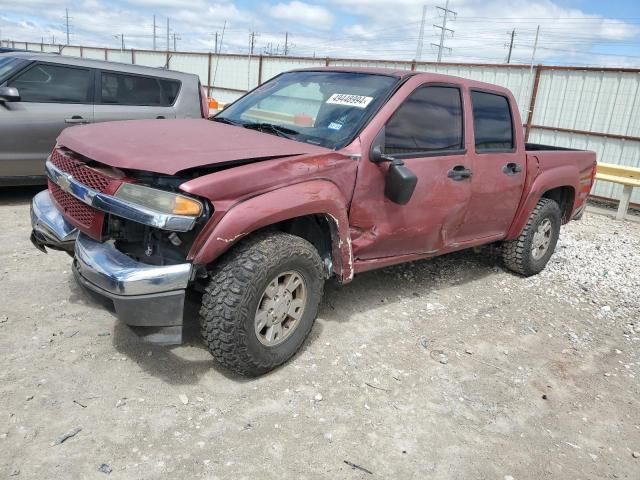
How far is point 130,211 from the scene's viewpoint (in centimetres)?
260

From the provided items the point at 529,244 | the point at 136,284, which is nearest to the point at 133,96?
the point at 136,284

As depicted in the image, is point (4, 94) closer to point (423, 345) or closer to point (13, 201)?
point (13, 201)

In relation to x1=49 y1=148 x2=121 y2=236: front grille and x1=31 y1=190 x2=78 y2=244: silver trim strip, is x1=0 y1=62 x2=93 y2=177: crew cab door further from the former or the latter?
x1=49 y1=148 x2=121 y2=236: front grille

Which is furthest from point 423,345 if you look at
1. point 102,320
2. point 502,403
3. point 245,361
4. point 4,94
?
point 4,94

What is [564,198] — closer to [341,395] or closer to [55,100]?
[341,395]

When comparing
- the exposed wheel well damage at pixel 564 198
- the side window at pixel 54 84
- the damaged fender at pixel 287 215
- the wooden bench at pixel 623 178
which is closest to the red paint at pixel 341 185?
the damaged fender at pixel 287 215

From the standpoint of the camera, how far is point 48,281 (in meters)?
4.05

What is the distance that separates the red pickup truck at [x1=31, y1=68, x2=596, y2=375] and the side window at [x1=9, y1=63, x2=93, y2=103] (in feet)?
10.0

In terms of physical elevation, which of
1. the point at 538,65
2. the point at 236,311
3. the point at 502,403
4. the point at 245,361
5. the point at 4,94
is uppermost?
the point at 538,65

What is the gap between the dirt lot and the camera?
2.48 m

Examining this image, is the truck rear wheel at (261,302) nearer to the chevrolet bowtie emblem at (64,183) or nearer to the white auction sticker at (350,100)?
the chevrolet bowtie emblem at (64,183)

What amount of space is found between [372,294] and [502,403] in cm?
156

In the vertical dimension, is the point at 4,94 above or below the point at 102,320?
above

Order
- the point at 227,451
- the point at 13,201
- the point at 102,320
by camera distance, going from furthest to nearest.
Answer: the point at 13,201 → the point at 102,320 → the point at 227,451
